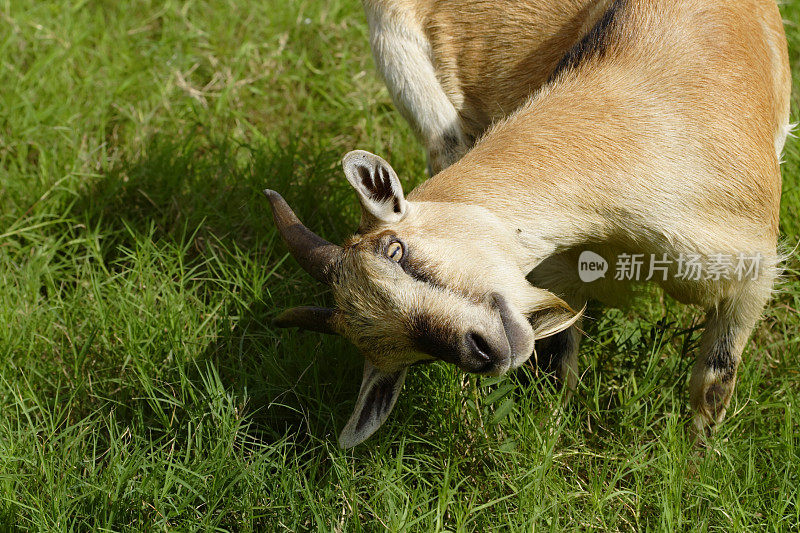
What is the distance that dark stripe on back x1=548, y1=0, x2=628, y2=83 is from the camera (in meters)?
3.96

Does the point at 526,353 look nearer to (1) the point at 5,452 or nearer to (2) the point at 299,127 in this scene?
(1) the point at 5,452

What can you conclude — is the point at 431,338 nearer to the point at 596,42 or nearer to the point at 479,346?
the point at 479,346

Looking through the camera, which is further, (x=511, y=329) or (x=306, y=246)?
(x=306, y=246)

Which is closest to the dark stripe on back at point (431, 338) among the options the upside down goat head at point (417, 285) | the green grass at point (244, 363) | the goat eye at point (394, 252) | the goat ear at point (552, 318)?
the upside down goat head at point (417, 285)

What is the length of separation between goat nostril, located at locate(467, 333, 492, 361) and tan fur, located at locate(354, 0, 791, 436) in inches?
7.2

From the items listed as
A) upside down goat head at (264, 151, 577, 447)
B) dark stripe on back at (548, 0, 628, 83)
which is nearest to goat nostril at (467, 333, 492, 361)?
upside down goat head at (264, 151, 577, 447)

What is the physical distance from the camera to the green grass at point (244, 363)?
3.72m

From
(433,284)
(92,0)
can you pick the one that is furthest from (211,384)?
(92,0)

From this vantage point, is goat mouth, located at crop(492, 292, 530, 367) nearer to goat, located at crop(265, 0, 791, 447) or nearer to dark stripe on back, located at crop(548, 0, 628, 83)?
goat, located at crop(265, 0, 791, 447)

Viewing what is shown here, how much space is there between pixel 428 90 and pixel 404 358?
5.68ft

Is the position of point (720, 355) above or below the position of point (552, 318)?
below

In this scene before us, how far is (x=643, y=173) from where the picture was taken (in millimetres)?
3549

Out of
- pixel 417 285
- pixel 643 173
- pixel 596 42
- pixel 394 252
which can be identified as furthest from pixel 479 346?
pixel 596 42

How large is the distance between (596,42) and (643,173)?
747 millimetres
